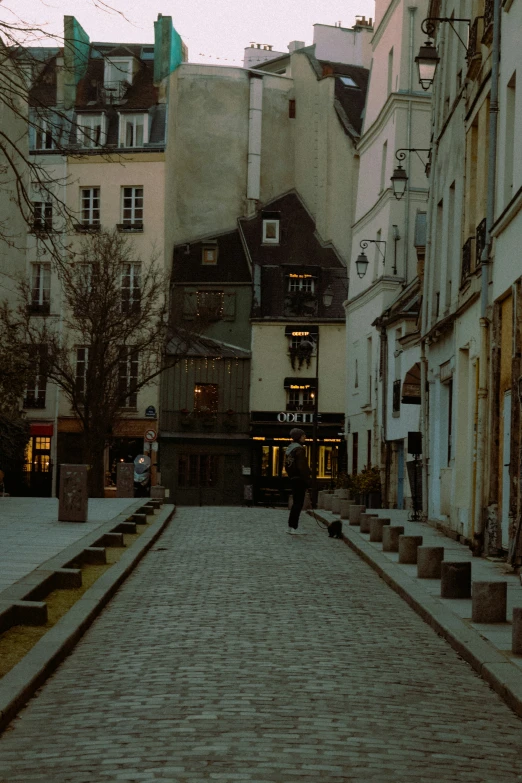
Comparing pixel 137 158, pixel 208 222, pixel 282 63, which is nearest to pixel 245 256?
pixel 208 222

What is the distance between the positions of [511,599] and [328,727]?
599 cm

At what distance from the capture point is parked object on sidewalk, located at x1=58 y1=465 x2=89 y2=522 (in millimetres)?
21323

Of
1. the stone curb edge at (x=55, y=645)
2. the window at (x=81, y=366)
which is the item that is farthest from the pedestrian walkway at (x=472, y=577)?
the window at (x=81, y=366)

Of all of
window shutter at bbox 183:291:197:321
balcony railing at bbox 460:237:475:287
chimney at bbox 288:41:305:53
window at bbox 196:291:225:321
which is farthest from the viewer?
chimney at bbox 288:41:305:53

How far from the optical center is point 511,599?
1251 cm

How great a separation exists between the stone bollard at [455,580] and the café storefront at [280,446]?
1729 inches

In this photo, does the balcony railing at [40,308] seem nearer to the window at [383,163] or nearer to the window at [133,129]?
the window at [133,129]

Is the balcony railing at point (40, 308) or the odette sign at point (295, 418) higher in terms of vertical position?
the balcony railing at point (40, 308)

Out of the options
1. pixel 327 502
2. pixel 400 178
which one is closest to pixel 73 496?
pixel 327 502

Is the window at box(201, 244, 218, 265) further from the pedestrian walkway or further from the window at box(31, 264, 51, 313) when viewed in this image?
the pedestrian walkway

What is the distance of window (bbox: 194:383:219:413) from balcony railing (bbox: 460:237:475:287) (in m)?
36.3

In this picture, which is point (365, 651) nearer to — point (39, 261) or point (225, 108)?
point (39, 261)

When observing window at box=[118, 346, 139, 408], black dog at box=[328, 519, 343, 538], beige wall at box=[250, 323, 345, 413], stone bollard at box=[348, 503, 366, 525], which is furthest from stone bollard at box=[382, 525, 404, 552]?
beige wall at box=[250, 323, 345, 413]

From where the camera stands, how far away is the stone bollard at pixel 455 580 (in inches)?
487
